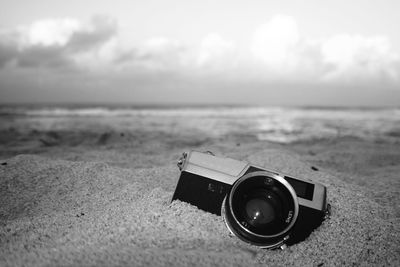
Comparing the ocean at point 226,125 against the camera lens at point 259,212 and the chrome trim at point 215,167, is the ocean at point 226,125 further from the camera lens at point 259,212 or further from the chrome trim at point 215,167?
the camera lens at point 259,212

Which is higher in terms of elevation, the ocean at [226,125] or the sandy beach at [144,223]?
the ocean at [226,125]

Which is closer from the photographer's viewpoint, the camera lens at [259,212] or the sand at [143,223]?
the sand at [143,223]

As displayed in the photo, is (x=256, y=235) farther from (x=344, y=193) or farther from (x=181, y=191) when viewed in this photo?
(x=344, y=193)

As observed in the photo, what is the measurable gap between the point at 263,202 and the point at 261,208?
0.12 feet

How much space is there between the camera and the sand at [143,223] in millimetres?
1585

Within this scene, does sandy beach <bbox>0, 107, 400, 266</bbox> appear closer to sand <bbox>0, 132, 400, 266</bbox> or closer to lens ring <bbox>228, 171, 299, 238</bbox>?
sand <bbox>0, 132, 400, 266</bbox>

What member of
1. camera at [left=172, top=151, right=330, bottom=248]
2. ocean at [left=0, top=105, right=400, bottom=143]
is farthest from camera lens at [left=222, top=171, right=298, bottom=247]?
ocean at [left=0, top=105, right=400, bottom=143]

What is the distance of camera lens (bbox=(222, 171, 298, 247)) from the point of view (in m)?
1.75

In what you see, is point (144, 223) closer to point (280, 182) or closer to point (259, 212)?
point (259, 212)

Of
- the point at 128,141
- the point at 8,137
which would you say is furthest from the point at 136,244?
the point at 8,137

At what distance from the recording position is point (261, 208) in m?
1.82

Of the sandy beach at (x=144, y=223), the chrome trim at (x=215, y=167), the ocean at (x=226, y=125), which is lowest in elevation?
the sandy beach at (x=144, y=223)

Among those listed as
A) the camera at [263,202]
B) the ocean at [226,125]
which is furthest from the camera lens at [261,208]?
the ocean at [226,125]

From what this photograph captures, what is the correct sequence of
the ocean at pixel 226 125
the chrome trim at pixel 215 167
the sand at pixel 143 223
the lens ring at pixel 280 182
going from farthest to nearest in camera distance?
the ocean at pixel 226 125 < the chrome trim at pixel 215 167 < the lens ring at pixel 280 182 < the sand at pixel 143 223
